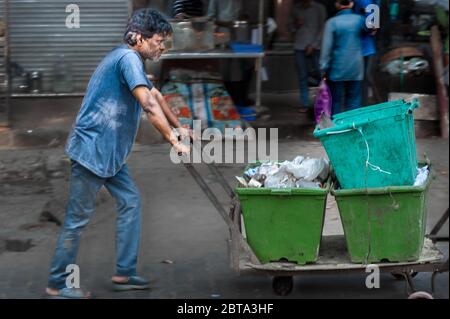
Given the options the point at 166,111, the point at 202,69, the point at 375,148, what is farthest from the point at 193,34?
the point at 375,148

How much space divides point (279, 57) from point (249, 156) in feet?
9.37

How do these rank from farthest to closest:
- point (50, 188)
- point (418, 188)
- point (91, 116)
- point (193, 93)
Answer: point (193, 93)
point (50, 188)
point (91, 116)
point (418, 188)

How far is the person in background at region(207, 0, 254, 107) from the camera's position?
9.62 metres

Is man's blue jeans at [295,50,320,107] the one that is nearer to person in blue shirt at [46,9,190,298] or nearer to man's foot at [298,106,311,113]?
man's foot at [298,106,311,113]

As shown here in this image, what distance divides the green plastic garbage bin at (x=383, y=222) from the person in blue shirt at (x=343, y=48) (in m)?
3.82

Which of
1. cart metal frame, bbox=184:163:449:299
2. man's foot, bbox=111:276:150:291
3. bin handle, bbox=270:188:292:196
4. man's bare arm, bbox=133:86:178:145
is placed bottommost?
man's foot, bbox=111:276:150:291

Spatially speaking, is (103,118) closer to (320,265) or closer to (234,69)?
(320,265)

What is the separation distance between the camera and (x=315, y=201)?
15.0 feet

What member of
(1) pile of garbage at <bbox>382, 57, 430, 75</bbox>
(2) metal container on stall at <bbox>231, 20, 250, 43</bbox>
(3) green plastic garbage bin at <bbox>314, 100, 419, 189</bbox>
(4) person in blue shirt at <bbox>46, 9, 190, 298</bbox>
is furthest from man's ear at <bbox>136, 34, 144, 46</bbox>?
(1) pile of garbage at <bbox>382, 57, 430, 75</bbox>

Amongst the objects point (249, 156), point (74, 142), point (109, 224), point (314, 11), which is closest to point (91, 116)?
point (74, 142)

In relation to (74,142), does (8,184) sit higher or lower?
lower

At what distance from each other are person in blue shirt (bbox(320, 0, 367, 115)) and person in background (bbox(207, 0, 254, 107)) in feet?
5.18

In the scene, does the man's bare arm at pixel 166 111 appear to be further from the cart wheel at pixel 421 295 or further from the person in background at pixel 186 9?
the person in background at pixel 186 9
